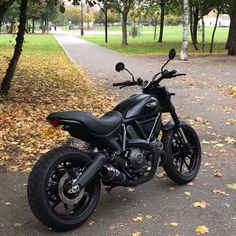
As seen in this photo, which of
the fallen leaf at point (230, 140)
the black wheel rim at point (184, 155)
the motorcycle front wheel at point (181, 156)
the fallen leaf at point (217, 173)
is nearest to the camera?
the motorcycle front wheel at point (181, 156)

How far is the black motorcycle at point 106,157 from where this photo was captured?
4.21 meters

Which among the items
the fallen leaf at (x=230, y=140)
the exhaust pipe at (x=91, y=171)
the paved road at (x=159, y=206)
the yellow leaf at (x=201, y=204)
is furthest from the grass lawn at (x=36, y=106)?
the fallen leaf at (x=230, y=140)

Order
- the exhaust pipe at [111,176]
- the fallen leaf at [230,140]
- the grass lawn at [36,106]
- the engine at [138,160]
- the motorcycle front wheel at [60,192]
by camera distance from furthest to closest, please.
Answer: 1. the fallen leaf at [230,140]
2. the grass lawn at [36,106]
3. the engine at [138,160]
4. the exhaust pipe at [111,176]
5. the motorcycle front wheel at [60,192]

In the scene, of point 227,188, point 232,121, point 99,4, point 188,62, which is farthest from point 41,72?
point 227,188

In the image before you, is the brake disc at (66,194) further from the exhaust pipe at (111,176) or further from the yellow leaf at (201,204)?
the yellow leaf at (201,204)

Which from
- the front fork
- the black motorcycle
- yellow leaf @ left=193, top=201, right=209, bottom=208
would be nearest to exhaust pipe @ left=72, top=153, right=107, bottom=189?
the black motorcycle

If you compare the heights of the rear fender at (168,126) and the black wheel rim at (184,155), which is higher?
the rear fender at (168,126)

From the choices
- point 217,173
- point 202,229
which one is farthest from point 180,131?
point 202,229

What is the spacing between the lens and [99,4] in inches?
472

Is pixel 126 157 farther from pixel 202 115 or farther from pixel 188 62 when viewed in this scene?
pixel 188 62

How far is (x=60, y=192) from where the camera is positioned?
4.26m

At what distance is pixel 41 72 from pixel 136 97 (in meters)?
13.2

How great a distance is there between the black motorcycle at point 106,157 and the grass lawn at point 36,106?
185cm

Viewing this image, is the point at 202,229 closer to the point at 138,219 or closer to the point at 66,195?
the point at 138,219
